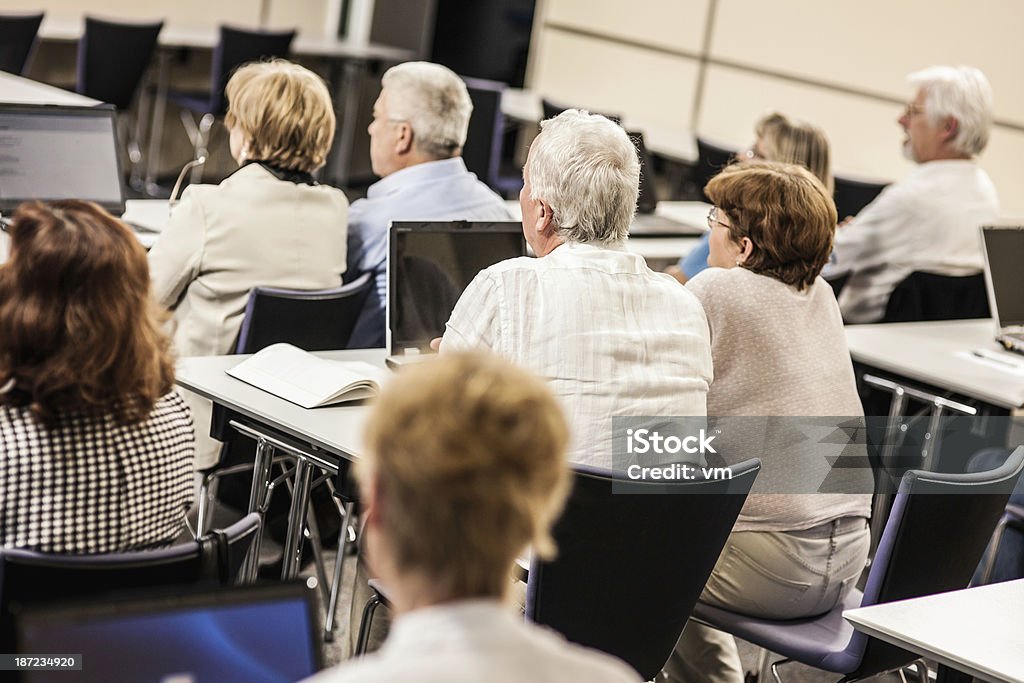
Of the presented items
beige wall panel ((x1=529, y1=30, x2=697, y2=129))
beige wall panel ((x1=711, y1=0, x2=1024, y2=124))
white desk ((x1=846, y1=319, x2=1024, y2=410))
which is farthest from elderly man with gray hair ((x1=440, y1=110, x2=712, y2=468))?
beige wall panel ((x1=529, y1=30, x2=697, y2=129))

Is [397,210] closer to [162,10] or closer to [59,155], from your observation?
[59,155]

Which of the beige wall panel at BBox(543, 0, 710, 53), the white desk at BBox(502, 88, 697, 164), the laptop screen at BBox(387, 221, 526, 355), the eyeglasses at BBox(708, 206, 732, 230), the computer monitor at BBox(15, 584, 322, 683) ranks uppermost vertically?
the beige wall panel at BBox(543, 0, 710, 53)

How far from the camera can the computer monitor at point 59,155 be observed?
133 inches

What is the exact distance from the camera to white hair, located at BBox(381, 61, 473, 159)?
353cm

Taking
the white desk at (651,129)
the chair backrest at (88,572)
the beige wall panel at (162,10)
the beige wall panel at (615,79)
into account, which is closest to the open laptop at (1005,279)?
the white desk at (651,129)

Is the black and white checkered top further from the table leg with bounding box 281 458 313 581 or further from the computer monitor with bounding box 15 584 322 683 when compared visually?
the table leg with bounding box 281 458 313 581

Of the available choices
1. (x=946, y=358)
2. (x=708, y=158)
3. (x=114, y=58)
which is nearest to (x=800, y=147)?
(x=946, y=358)

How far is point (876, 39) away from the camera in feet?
21.8

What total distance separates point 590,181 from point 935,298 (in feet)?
8.16

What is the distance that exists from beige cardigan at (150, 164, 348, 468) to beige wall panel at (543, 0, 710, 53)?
4.75 metres

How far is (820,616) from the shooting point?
2572 millimetres

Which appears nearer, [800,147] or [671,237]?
[800,147]

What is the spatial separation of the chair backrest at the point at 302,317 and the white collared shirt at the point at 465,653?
1.96 m

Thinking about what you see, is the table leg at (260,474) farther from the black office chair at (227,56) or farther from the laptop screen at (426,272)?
the black office chair at (227,56)
